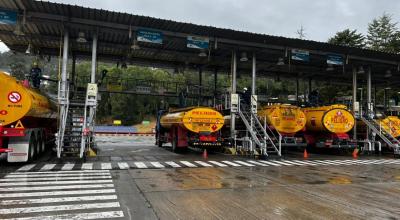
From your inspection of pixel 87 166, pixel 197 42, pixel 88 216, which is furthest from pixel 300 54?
pixel 88 216

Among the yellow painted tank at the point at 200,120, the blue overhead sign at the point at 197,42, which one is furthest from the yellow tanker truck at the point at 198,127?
the blue overhead sign at the point at 197,42

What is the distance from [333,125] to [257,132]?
486cm

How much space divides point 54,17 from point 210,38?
8145 mm

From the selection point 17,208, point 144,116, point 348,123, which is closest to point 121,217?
point 17,208

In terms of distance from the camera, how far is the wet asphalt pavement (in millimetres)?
6941

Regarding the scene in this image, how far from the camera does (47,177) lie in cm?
1116

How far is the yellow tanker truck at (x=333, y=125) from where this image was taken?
21.7 m

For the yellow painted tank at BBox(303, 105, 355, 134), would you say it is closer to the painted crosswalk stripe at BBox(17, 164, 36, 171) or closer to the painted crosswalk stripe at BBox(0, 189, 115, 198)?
the painted crosswalk stripe at BBox(17, 164, 36, 171)

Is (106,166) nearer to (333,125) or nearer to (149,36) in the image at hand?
(149,36)

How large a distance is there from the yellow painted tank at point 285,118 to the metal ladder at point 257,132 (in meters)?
0.68

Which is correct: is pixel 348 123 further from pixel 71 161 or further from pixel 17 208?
pixel 17 208

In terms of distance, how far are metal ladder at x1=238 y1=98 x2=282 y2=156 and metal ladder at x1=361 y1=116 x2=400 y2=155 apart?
7.55 m

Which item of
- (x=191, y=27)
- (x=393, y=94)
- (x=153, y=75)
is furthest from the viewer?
(x=153, y=75)

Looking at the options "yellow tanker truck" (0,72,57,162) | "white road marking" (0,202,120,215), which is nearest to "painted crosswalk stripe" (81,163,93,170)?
"yellow tanker truck" (0,72,57,162)
